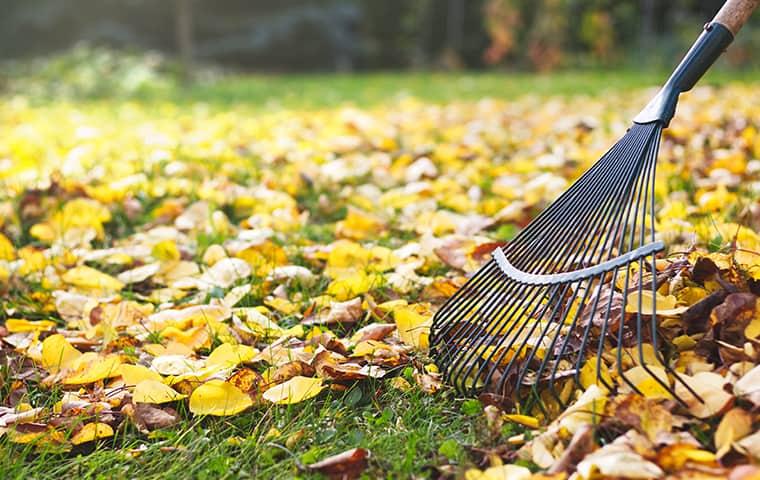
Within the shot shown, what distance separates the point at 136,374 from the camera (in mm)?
1484

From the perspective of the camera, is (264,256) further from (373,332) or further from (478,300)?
(478,300)

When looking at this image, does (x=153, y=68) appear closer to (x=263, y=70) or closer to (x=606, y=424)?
(x=263, y=70)

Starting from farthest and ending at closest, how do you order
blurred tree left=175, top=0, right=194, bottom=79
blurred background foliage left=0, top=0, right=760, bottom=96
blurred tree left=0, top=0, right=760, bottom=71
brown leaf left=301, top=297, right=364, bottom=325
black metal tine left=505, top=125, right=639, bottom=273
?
blurred tree left=0, top=0, right=760, bottom=71, blurred background foliage left=0, top=0, right=760, bottom=96, blurred tree left=175, top=0, right=194, bottom=79, brown leaf left=301, top=297, right=364, bottom=325, black metal tine left=505, top=125, right=639, bottom=273

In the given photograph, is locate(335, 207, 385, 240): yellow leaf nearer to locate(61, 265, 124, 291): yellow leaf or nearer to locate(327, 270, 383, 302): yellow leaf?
locate(327, 270, 383, 302): yellow leaf

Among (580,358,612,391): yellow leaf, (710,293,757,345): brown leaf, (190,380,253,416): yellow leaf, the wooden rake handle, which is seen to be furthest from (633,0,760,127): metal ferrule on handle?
(190,380,253,416): yellow leaf

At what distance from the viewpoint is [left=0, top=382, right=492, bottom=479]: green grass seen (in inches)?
49.3

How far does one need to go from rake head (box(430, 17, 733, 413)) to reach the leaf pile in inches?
1.6

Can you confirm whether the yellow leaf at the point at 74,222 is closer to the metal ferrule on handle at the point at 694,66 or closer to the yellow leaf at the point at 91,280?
the yellow leaf at the point at 91,280

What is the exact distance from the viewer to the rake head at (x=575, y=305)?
4.15 feet

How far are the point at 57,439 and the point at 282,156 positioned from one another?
2.42 meters

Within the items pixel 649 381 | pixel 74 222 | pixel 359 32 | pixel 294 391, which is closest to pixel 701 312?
pixel 649 381

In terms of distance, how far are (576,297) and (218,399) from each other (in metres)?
0.68

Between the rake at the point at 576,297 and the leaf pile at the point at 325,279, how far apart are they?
1.9 inches

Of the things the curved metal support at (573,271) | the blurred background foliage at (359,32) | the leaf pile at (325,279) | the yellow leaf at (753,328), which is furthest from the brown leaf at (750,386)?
the blurred background foliage at (359,32)
